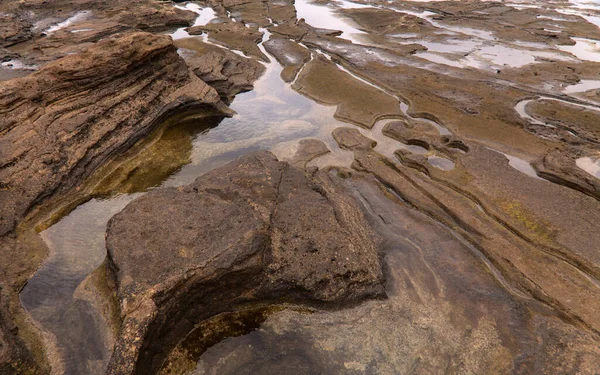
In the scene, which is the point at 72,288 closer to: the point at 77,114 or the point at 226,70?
the point at 77,114

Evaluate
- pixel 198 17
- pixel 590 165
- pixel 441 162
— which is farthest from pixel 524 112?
pixel 198 17

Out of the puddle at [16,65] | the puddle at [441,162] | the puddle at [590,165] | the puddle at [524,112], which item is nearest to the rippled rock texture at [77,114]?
the puddle at [441,162]

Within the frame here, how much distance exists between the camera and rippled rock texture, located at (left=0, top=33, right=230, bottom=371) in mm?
8828

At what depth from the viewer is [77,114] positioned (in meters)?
11.1

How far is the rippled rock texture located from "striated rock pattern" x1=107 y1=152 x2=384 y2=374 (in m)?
2.54

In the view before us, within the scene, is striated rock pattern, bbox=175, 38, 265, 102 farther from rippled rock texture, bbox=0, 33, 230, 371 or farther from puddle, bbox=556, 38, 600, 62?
puddle, bbox=556, 38, 600, 62

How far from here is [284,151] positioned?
1223 cm

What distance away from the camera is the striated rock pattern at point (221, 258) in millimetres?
6004

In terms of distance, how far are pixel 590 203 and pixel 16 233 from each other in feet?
45.8

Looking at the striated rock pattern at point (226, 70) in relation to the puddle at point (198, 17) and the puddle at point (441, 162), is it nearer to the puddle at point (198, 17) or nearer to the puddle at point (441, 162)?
the puddle at point (198, 17)

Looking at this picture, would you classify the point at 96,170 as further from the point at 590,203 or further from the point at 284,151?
the point at 590,203

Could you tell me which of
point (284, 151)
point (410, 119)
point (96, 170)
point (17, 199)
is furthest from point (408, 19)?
point (17, 199)

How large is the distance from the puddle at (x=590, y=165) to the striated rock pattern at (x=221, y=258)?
760 centimetres

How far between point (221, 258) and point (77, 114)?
7.71 metres
